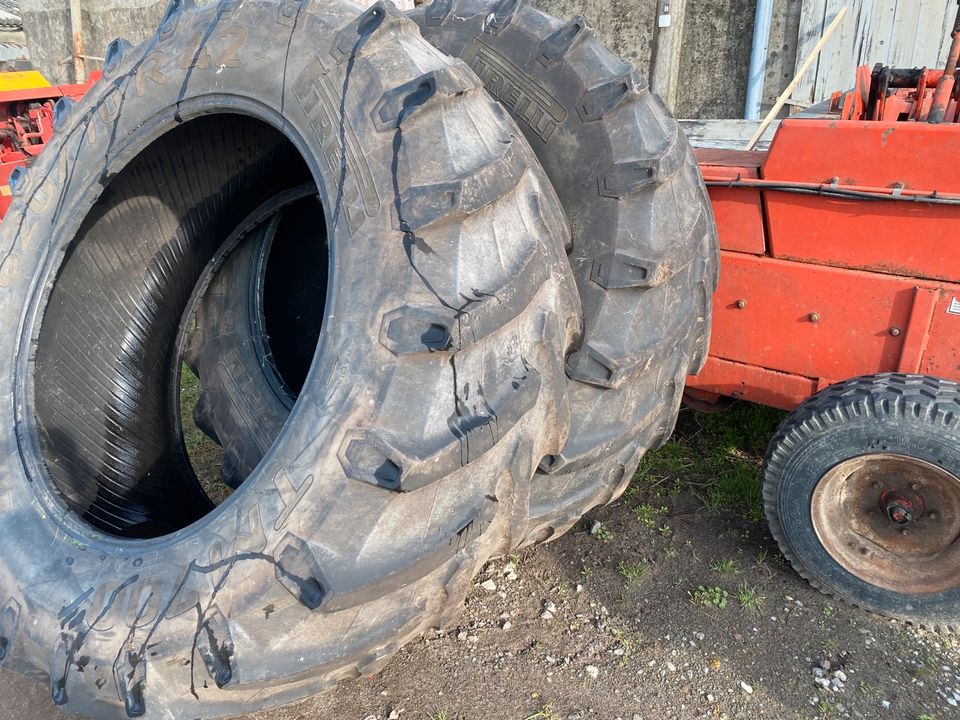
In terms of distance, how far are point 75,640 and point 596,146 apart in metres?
1.62

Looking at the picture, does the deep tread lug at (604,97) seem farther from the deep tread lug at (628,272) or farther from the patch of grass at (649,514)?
the patch of grass at (649,514)

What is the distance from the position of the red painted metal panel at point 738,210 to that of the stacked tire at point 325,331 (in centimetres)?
38

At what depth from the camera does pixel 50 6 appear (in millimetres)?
10945

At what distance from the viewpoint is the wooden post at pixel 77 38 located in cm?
1044

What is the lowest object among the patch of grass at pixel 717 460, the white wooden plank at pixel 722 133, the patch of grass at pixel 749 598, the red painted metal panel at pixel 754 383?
the patch of grass at pixel 749 598

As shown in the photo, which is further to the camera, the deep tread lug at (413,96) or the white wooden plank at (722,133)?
the white wooden plank at (722,133)

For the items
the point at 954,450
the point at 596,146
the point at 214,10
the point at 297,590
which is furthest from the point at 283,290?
the point at 954,450

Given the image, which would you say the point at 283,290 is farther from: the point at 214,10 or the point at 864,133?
the point at 864,133

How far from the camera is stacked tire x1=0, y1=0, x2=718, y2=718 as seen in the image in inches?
53.8

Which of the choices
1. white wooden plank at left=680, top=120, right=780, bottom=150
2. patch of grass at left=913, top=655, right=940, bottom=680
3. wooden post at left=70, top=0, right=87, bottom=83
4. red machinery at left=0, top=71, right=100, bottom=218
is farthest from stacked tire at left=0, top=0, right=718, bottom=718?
wooden post at left=70, top=0, right=87, bottom=83

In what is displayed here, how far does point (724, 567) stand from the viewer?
2.32 m

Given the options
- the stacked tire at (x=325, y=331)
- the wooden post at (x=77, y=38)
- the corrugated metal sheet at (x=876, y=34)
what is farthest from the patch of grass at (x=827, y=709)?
the wooden post at (x=77, y=38)

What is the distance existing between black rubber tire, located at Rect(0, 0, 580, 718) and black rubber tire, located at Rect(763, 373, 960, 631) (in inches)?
35.6

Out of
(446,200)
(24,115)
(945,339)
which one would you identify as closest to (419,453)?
(446,200)
